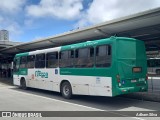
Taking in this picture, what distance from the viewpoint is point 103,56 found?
413 inches

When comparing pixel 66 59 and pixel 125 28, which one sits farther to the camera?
pixel 125 28

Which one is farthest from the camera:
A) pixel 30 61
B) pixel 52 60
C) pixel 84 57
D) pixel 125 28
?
A: pixel 30 61

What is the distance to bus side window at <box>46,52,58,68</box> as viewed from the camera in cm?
1376

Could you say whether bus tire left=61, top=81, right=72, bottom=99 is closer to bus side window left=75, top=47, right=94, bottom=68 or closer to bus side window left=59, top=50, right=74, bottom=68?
bus side window left=59, top=50, right=74, bottom=68

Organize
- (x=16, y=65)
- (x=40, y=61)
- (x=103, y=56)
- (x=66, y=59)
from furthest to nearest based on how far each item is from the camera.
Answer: (x=16, y=65) < (x=40, y=61) < (x=66, y=59) < (x=103, y=56)

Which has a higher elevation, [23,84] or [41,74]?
[41,74]

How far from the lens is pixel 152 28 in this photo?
1385 cm

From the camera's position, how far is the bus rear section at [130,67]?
10.1 m

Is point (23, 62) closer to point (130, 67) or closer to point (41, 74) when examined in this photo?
point (41, 74)

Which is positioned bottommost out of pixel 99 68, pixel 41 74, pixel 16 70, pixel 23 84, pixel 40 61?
pixel 23 84

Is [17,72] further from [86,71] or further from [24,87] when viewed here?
[86,71]

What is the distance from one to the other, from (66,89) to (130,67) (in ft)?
13.2

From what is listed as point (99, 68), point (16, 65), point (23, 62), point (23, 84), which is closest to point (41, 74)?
point (23, 62)

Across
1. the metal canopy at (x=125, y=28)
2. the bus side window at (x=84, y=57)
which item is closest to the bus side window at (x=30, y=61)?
the metal canopy at (x=125, y=28)
